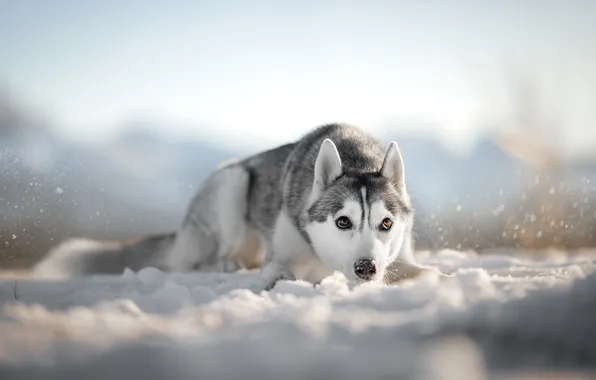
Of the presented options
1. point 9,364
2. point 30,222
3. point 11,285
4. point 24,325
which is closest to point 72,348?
point 9,364

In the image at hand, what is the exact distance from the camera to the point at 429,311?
Answer: 1.72m

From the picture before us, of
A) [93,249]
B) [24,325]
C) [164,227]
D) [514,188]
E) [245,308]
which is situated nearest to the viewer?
[24,325]

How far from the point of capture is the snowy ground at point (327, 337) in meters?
1.34

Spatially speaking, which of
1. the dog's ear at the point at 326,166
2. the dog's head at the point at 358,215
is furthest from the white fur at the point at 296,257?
the dog's ear at the point at 326,166

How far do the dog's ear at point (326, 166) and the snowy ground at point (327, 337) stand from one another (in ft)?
4.28

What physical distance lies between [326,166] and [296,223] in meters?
0.47

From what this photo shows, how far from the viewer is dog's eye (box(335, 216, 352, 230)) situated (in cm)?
310

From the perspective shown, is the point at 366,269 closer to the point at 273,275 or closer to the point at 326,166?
the point at 273,275

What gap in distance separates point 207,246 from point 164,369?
10.6ft

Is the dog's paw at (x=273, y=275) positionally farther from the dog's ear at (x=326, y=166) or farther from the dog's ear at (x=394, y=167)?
the dog's ear at (x=394, y=167)

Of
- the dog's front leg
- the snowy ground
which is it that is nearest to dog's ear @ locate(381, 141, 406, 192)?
the dog's front leg

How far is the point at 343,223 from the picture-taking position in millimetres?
3109

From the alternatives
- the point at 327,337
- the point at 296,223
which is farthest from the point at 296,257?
the point at 327,337

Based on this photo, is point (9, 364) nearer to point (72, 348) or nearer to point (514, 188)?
point (72, 348)
